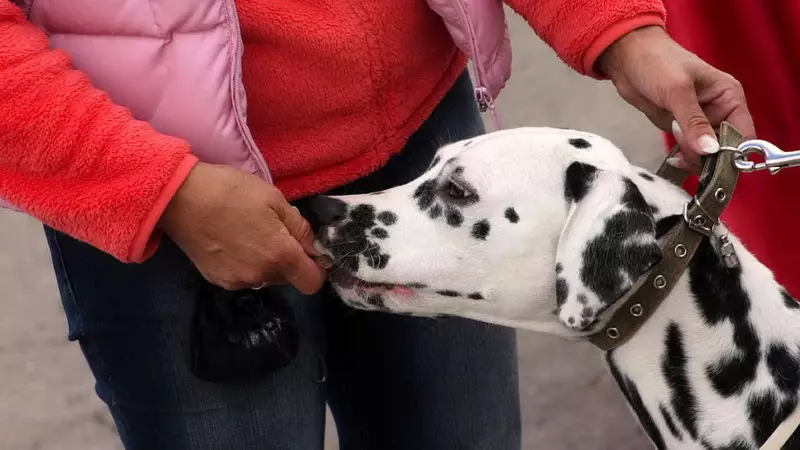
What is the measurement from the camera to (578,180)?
114 centimetres

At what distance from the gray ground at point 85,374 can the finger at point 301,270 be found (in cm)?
126

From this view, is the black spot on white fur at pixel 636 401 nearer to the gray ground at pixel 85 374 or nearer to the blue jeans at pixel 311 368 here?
the blue jeans at pixel 311 368

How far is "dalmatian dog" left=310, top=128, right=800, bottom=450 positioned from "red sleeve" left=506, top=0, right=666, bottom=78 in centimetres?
11

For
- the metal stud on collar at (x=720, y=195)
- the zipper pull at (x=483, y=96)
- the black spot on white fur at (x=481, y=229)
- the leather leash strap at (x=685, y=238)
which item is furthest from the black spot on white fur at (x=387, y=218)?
the metal stud on collar at (x=720, y=195)

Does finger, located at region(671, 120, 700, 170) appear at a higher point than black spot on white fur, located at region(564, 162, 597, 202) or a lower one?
higher

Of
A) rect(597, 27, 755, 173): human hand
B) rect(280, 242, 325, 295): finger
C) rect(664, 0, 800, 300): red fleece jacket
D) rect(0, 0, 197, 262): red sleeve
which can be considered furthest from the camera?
rect(664, 0, 800, 300): red fleece jacket

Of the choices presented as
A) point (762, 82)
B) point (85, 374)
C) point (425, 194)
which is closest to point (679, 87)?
point (425, 194)

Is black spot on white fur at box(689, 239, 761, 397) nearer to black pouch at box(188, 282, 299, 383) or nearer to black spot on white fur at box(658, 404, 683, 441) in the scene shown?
black spot on white fur at box(658, 404, 683, 441)

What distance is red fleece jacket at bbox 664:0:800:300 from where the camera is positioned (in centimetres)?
168

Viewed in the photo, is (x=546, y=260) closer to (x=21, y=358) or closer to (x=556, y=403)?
(x=556, y=403)

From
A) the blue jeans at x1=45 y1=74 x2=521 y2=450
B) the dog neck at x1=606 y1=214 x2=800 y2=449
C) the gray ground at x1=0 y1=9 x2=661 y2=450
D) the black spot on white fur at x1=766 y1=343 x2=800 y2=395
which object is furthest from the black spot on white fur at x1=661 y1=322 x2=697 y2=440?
the gray ground at x1=0 y1=9 x2=661 y2=450

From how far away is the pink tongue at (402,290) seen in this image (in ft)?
3.91

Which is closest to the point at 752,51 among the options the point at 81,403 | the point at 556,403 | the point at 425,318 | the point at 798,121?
the point at 798,121

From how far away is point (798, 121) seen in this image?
1.70 metres
